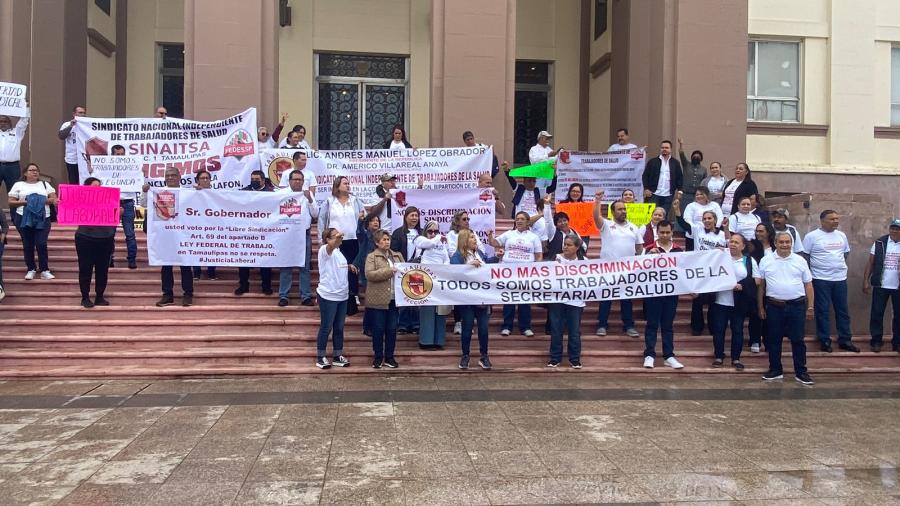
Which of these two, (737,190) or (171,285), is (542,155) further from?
(171,285)

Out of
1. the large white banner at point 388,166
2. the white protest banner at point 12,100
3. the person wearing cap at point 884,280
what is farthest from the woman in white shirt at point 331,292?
the person wearing cap at point 884,280

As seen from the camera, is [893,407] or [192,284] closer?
[893,407]

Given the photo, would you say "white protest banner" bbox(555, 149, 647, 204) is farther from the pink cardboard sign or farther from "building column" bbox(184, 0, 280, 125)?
the pink cardboard sign

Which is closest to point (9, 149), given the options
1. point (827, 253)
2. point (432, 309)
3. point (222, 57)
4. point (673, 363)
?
point (222, 57)

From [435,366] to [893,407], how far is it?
17.2ft

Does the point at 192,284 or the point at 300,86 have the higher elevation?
the point at 300,86

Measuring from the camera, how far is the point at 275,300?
1055 centimetres

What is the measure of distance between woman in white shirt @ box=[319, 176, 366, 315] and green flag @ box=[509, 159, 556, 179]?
336 cm

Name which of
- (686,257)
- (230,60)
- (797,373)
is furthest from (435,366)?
(230,60)

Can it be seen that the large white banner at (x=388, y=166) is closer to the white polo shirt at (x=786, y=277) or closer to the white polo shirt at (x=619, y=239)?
the white polo shirt at (x=619, y=239)

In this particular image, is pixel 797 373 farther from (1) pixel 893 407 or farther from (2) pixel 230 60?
(2) pixel 230 60

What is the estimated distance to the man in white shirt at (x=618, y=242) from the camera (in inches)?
392

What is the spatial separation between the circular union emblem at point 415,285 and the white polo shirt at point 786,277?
14.5 feet

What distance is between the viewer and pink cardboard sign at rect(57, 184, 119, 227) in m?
9.90
